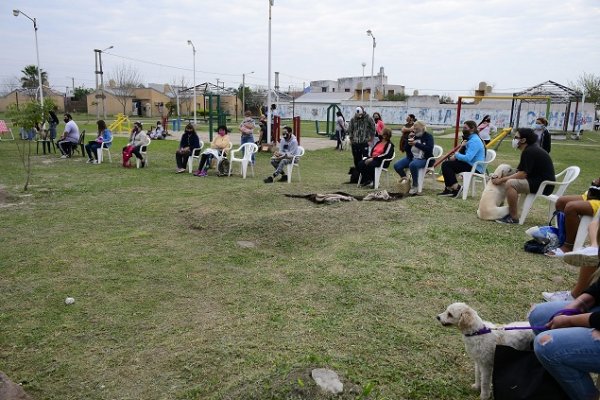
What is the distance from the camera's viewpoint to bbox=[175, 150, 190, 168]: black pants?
12750 millimetres

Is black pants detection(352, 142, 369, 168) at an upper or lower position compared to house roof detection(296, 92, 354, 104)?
lower

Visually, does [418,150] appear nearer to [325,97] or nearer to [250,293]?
[250,293]

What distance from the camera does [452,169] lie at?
8789mm

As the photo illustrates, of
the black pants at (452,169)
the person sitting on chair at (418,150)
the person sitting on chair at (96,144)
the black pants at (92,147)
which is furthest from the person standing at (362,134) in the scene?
the black pants at (92,147)

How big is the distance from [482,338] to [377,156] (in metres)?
7.22

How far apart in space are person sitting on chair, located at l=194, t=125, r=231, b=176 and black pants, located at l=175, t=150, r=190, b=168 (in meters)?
0.59

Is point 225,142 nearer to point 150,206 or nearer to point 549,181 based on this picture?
point 150,206

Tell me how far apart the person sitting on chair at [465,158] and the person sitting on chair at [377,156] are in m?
1.36

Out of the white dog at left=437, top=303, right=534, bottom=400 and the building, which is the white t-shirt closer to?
the white dog at left=437, top=303, right=534, bottom=400

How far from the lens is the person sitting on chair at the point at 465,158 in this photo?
849 cm

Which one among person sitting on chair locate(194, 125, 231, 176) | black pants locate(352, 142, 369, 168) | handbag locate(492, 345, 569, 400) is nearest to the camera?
handbag locate(492, 345, 569, 400)

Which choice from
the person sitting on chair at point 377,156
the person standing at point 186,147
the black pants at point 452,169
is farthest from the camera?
the person standing at point 186,147

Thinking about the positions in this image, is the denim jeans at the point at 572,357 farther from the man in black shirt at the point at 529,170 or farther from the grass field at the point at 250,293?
the man in black shirt at the point at 529,170

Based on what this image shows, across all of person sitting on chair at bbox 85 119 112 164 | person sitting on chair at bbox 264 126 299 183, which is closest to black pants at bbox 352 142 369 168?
person sitting on chair at bbox 264 126 299 183
